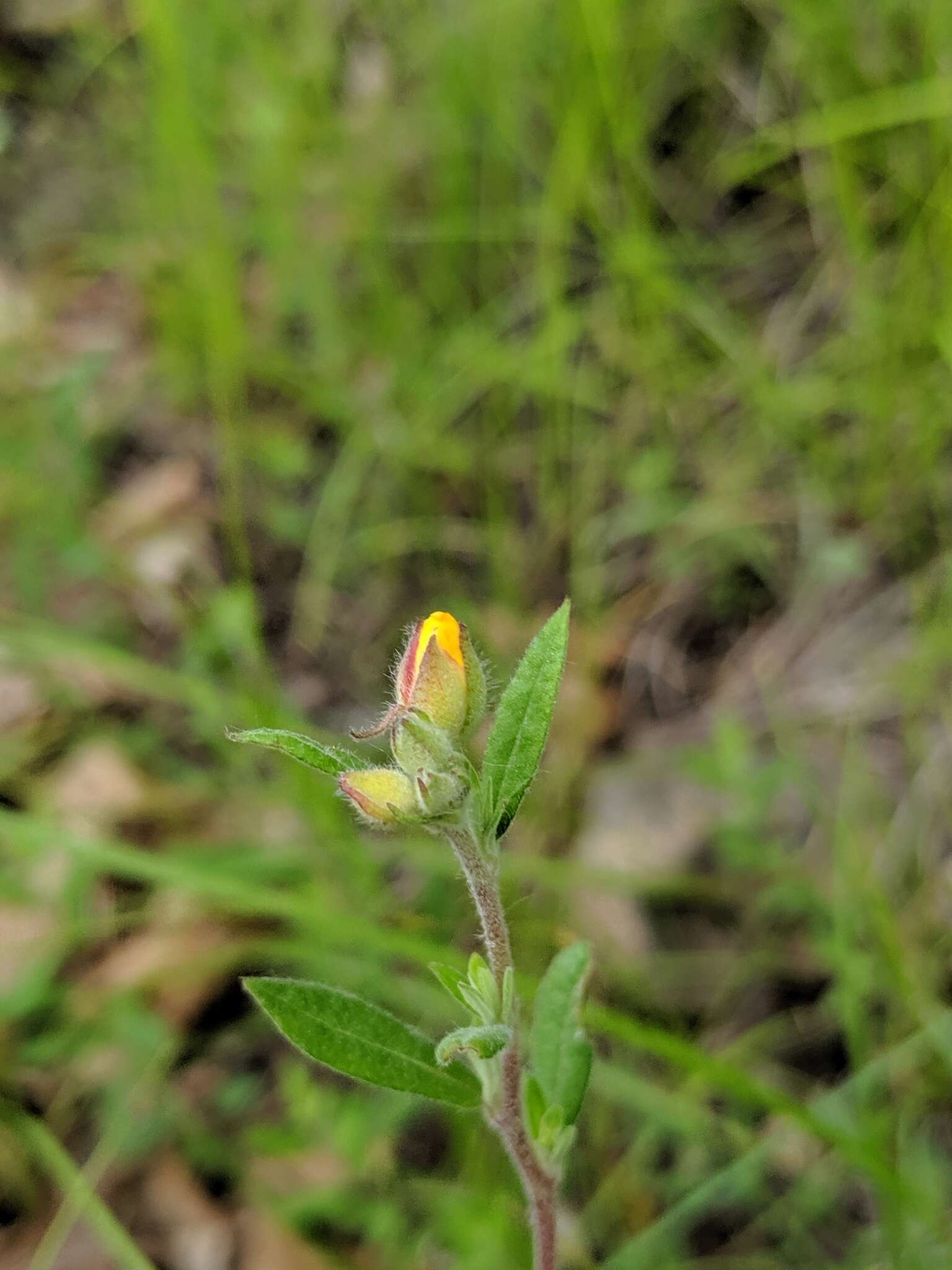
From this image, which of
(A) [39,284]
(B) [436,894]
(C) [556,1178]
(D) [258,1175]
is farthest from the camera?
(A) [39,284]

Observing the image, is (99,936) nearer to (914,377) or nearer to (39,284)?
(914,377)

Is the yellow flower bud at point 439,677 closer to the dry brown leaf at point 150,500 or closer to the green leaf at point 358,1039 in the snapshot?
the green leaf at point 358,1039

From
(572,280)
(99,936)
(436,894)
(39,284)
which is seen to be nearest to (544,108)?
(572,280)

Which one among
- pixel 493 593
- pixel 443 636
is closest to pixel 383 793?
pixel 443 636


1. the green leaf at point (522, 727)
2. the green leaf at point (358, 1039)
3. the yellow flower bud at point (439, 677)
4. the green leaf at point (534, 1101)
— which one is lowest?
the green leaf at point (534, 1101)

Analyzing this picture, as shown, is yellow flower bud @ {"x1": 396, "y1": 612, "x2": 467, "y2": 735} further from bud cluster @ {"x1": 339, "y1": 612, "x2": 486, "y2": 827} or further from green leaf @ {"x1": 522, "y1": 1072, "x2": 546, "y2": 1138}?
green leaf @ {"x1": 522, "y1": 1072, "x2": 546, "y2": 1138}

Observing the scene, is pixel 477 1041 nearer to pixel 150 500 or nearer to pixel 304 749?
pixel 304 749

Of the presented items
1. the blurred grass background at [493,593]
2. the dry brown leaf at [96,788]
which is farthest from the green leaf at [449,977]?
the dry brown leaf at [96,788]
